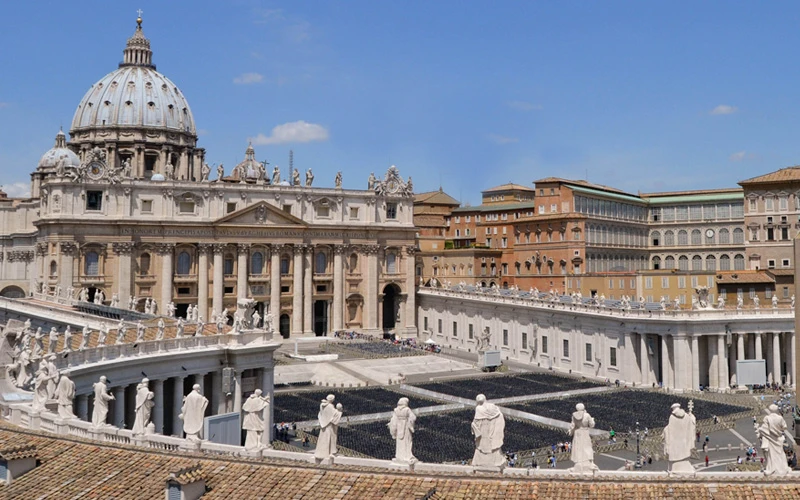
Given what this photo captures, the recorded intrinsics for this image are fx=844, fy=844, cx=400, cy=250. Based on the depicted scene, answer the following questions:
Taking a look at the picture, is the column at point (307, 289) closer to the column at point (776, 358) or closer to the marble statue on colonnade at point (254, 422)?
the column at point (776, 358)

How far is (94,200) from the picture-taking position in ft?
281

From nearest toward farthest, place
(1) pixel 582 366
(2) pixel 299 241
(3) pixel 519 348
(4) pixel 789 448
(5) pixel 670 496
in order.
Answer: (5) pixel 670 496 < (4) pixel 789 448 < (1) pixel 582 366 < (3) pixel 519 348 < (2) pixel 299 241

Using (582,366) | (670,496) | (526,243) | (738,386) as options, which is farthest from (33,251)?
(670,496)

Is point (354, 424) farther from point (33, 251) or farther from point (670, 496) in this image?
point (33, 251)

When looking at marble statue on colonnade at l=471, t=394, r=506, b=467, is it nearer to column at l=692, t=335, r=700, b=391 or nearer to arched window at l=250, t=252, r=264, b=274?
column at l=692, t=335, r=700, b=391

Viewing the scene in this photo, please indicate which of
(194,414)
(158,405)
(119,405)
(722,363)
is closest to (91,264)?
(158,405)

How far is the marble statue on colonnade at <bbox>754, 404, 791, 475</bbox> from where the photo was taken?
16.9 meters

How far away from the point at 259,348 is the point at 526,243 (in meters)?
67.0

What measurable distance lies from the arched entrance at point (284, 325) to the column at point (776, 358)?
51607mm

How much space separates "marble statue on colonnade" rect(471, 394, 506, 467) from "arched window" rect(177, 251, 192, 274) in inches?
3010

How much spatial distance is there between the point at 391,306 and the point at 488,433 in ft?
283

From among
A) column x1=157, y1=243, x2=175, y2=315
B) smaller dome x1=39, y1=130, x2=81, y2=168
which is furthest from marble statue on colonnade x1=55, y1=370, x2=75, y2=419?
smaller dome x1=39, y1=130, x2=81, y2=168

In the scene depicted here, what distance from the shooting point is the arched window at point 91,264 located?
8551 cm

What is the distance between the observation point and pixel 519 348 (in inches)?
3221
